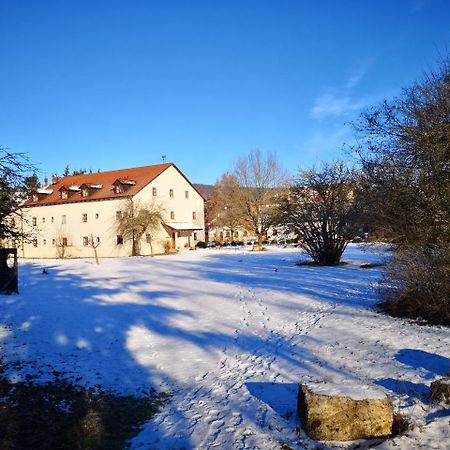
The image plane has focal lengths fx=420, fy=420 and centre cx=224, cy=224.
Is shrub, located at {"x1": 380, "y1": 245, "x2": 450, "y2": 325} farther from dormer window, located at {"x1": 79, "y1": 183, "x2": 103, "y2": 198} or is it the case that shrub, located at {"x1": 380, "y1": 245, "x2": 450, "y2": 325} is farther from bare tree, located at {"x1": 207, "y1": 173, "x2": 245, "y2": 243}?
dormer window, located at {"x1": 79, "y1": 183, "x2": 103, "y2": 198}

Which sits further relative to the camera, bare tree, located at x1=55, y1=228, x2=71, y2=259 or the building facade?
bare tree, located at x1=55, y1=228, x2=71, y2=259

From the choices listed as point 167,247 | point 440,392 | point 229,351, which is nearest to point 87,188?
point 167,247

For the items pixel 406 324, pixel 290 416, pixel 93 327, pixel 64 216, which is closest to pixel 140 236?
pixel 64 216

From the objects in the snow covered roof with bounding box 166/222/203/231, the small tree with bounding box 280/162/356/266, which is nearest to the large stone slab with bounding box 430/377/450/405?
the small tree with bounding box 280/162/356/266

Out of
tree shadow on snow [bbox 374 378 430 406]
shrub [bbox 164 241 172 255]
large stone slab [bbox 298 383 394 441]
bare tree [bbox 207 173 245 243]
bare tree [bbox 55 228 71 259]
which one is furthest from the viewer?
bare tree [bbox 207 173 245 243]

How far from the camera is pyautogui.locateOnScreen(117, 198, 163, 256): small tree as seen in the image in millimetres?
42688

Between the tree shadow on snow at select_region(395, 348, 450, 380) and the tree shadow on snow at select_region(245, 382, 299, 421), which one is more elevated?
the tree shadow on snow at select_region(395, 348, 450, 380)

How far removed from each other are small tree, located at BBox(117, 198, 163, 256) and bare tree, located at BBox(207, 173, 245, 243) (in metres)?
9.97

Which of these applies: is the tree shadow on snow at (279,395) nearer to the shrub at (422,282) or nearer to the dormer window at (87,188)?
the shrub at (422,282)

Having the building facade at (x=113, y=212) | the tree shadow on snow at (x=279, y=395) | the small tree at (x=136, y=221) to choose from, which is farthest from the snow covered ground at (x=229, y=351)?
the building facade at (x=113, y=212)

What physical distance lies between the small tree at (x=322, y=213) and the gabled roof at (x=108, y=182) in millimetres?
23772

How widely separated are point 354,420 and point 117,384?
13.4ft

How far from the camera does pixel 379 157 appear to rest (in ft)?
33.3

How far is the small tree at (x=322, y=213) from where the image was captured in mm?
23188
